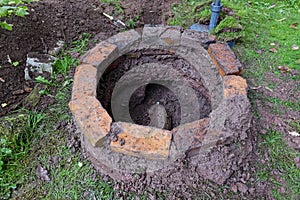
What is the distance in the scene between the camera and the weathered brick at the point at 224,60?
192 cm

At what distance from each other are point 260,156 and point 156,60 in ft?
3.95

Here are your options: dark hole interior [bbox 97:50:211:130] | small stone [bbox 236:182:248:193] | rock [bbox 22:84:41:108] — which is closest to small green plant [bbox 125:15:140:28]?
dark hole interior [bbox 97:50:211:130]

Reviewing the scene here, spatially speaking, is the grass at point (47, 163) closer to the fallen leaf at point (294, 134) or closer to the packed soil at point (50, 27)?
the packed soil at point (50, 27)

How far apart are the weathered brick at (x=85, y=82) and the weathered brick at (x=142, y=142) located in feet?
1.21

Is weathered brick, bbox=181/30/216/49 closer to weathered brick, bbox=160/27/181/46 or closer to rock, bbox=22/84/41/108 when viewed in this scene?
weathered brick, bbox=160/27/181/46

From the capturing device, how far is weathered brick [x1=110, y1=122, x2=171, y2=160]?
5.00ft

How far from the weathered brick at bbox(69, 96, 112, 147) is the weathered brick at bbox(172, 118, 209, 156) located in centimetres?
44

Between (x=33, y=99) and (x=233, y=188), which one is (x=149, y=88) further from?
(x=233, y=188)

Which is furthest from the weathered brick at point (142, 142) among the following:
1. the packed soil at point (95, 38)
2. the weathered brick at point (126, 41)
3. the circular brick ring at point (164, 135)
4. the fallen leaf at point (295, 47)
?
the fallen leaf at point (295, 47)

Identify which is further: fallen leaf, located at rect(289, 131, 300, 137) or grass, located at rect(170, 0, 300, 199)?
fallen leaf, located at rect(289, 131, 300, 137)

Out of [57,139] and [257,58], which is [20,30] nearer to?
[57,139]

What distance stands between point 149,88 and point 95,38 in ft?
2.77

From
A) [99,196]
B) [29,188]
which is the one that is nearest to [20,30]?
[29,188]

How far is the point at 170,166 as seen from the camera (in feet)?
5.38
